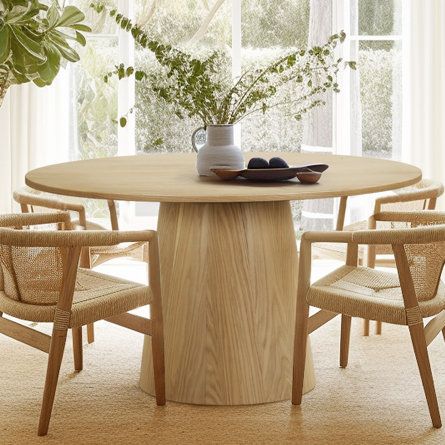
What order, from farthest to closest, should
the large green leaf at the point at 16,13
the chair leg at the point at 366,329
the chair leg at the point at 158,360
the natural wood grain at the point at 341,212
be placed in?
the chair leg at the point at 366,329 < the large green leaf at the point at 16,13 < the natural wood grain at the point at 341,212 < the chair leg at the point at 158,360

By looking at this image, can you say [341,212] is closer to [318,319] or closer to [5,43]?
[318,319]

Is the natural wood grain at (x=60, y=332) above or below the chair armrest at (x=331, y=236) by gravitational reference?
below

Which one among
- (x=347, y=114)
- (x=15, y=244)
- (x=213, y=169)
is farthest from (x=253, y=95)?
(x=347, y=114)

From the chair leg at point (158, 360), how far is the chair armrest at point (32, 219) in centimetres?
66

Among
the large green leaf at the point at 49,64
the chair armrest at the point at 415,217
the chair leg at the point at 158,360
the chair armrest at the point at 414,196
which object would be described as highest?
the large green leaf at the point at 49,64

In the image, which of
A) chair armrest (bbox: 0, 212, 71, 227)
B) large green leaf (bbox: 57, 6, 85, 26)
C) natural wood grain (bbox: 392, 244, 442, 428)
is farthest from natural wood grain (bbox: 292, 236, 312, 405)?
large green leaf (bbox: 57, 6, 85, 26)

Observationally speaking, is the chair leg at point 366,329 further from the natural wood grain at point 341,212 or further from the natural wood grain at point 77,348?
the natural wood grain at point 77,348

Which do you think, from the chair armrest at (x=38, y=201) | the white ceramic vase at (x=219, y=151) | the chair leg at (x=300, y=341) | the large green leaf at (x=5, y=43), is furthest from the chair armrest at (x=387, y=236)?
the large green leaf at (x=5, y=43)

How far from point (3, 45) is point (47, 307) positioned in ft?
4.85

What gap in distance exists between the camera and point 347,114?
5980 millimetres

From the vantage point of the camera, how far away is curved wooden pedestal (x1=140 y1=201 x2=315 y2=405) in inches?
140

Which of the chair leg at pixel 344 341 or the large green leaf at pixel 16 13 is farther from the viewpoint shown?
the large green leaf at pixel 16 13

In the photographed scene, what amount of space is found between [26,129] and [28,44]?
1.63 metres

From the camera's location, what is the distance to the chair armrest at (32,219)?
3703 mm
